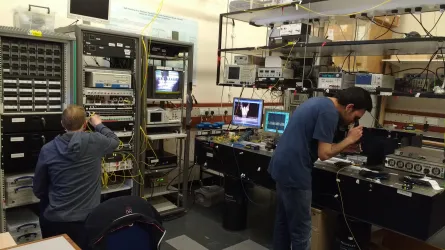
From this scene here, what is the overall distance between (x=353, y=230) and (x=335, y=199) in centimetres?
25

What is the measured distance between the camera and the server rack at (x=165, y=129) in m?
3.23

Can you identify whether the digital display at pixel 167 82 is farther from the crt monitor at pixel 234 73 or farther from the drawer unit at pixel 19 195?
the drawer unit at pixel 19 195

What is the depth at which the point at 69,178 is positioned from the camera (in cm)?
210

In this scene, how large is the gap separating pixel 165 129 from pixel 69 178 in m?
1.54

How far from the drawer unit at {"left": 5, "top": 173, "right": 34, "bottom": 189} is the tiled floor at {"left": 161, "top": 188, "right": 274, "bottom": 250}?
46.2 inches

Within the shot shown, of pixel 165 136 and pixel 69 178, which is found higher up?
pixel 165 136

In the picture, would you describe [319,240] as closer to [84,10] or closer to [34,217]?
[34,217]

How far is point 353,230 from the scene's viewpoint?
2447 mm

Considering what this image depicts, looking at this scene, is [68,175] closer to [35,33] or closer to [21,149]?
[21,149]

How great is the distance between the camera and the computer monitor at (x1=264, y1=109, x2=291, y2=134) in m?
3.35

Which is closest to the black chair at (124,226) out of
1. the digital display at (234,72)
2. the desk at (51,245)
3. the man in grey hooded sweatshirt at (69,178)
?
the desk at (51,245)

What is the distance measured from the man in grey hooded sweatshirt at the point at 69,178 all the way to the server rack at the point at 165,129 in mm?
1022

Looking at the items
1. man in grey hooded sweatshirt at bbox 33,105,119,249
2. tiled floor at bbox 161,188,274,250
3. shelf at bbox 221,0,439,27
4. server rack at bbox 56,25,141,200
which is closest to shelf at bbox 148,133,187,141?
server rack at bbox 56,25,141,200

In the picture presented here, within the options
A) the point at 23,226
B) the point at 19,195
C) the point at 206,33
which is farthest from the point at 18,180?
the point at 206,33
